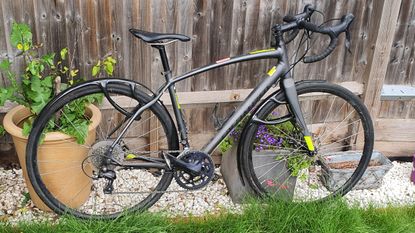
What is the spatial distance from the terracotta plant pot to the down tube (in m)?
0.86

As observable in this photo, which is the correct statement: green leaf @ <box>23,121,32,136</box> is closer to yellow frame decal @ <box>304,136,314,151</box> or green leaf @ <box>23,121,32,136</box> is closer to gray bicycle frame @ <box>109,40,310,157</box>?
gray bicycle frame @ <box>109,40,310,157</box>

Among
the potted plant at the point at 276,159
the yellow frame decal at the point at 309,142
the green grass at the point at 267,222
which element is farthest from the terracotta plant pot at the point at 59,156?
the yellow frame decal at the point at 309,142

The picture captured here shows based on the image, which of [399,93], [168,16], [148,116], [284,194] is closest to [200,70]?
[168,16]

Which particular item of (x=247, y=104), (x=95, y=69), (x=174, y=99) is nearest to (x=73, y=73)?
(x=95, y=69)

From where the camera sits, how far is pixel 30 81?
11.4 ft

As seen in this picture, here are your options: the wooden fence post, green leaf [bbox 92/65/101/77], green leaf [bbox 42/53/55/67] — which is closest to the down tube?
green leaf [bbox 92/65/101/77]

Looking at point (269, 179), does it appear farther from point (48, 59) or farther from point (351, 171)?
point (48, 59)

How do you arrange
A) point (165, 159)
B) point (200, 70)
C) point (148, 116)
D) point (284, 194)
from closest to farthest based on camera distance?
point (200, 70) → point (165, 159) → point (284, 194) → point (148, 116)

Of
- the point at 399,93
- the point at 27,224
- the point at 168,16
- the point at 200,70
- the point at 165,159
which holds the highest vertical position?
the point at 168,16

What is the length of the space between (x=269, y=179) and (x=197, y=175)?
2.14ft

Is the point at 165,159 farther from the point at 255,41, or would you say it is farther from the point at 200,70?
the point at 255,41

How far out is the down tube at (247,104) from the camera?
137 inches

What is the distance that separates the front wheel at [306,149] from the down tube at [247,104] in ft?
0.33

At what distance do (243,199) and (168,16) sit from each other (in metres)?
1.52
